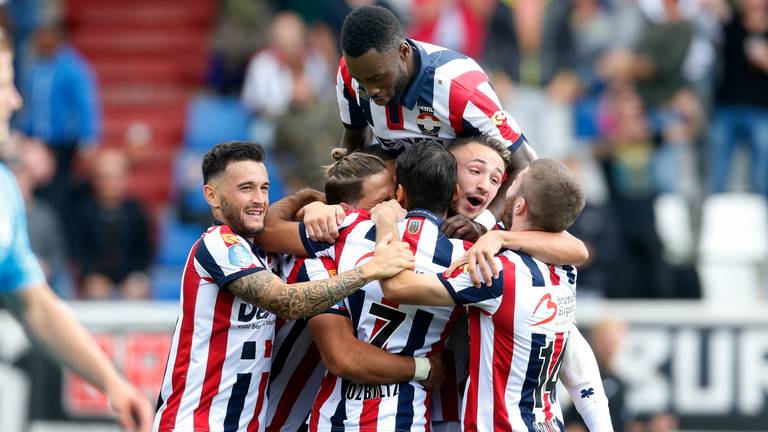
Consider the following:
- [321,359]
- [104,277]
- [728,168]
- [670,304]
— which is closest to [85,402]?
[104,277]

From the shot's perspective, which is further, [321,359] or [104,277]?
[104,277]

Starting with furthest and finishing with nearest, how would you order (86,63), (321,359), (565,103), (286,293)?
(86,63)
(565,103)
(321,359)
(286,293)

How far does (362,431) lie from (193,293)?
3.16 feet

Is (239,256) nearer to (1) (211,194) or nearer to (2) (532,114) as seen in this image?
(1) (211,194)

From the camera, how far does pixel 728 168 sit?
13.1m

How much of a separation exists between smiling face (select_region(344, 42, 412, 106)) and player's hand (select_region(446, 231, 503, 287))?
837mm

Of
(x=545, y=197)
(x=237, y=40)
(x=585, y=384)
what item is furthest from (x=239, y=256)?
(x=237, y=40)

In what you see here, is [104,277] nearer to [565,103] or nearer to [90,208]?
[90,208]

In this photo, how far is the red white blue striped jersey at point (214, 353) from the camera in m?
5.66

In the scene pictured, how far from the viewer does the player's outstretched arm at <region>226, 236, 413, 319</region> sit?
5.36 m

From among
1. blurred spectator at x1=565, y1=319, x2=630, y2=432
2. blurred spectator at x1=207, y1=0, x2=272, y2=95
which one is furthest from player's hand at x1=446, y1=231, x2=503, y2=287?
blurred spectator at x1=207, y1=0, x2=272, y2=95

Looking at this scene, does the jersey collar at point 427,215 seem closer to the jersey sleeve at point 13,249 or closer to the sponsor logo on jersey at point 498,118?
the sponsor logo on jersey at point 498,118

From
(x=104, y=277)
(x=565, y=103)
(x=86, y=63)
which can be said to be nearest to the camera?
(x=104, y=277)

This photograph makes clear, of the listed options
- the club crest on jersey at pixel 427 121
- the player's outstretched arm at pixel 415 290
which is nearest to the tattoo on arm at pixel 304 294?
the player's outstretched arm at pixel 415 290
